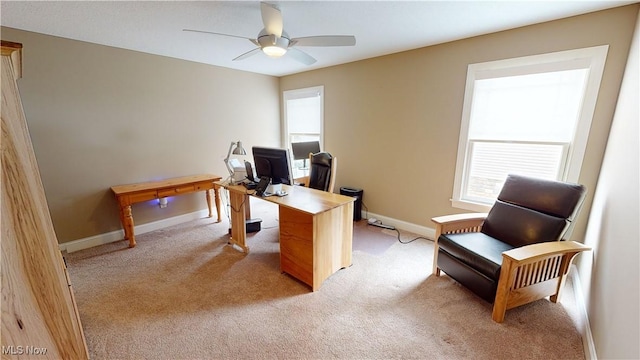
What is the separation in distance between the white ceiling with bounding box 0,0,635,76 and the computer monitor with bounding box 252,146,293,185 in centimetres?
115

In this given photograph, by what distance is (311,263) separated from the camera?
218 centimetres

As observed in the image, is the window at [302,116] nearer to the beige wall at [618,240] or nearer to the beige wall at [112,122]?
the beige wall at [112,122]

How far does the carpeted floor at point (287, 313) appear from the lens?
166 centimetres

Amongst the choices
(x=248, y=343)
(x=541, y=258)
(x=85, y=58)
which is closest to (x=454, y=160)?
(x=541, y=258)

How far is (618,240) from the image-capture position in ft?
4.98

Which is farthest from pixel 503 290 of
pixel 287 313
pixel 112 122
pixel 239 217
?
pixel 112 122

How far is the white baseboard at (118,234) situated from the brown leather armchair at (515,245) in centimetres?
336

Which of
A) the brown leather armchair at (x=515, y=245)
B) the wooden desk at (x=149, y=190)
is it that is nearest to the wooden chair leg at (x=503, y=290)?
the brown leather armchair at (x=515, y=245)

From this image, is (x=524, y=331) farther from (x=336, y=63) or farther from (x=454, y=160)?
(x=336, y=63)

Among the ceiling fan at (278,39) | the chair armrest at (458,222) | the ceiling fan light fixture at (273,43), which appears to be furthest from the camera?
the chair armrest at (458,222)

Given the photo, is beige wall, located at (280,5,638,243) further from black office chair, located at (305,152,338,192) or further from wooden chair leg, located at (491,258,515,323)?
wooden chair leg, located at (491,258,515,323)

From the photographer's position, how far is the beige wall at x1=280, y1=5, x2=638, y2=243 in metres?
2.12

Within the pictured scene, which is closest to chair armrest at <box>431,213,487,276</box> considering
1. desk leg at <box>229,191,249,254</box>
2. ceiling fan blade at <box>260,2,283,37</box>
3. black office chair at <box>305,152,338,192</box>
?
black office chair at <box>305,152,338,192</box>

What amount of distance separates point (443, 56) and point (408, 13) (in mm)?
1005
